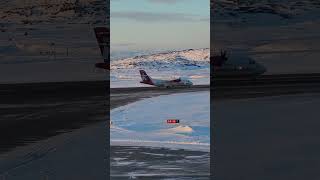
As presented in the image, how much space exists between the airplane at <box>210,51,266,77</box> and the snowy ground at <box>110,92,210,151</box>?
0.65 m

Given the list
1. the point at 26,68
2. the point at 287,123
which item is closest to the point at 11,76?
the point at 26,68

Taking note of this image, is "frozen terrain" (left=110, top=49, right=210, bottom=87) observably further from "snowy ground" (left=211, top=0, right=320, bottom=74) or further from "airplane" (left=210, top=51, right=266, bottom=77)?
"snowy ground" (left=211, top=0, right=320, bottom=74)

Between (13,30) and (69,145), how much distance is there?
953 millimetres

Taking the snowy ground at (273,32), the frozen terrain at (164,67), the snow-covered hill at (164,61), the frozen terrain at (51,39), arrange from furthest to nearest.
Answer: the snow-covered hill at (164,61) → the frozen terrain at (164,67) → the snowy ground at (273,32) → the frozen terrain at (51,39)

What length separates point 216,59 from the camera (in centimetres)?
359

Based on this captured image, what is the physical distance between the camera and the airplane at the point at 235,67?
357cm

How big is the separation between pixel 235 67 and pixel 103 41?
1044mm

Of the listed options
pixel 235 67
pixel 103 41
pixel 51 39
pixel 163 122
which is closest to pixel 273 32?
pixel 235 67

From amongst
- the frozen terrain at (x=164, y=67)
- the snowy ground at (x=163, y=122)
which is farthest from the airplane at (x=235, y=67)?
the snowy ground at (x=163, y=122)

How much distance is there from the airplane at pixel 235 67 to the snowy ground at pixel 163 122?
650 millimetres

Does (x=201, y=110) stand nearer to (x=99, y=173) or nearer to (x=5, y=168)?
(x=99, y=173)

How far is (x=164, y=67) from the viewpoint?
4613mm

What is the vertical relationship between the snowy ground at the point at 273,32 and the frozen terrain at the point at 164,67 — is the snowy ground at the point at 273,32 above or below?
above

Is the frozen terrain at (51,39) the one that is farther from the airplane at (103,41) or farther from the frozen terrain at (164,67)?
Result: the frozen terrain at (164,67)
